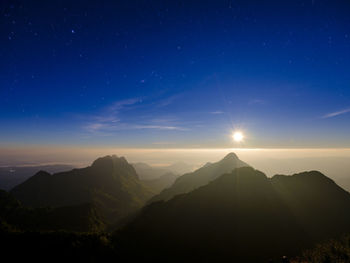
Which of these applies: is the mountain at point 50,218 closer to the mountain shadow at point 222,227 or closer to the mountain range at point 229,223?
the mountain range at point 229,223

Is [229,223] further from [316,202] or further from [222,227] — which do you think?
[316,202]

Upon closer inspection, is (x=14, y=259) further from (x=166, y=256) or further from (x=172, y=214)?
(x=172, y=214)

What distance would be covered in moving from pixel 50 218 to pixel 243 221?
9332 centimetres

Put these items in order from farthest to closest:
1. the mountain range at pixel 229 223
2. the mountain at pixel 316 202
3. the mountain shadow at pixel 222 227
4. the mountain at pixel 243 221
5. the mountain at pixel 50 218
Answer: the mountain at pixel 50 218, the mountain at pixel 316 202, the mountain at pixel 243 221, the mountain shadow at pixel 222 227, the mountain range at pixel 229 223

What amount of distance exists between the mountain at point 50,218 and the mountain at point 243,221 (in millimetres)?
43916

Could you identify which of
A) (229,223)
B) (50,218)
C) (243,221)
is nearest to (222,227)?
(229,223)

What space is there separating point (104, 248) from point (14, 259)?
19070mm

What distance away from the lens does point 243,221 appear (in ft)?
195

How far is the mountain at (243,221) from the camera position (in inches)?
1982

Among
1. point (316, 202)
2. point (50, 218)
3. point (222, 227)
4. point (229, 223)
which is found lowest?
point (50, 218)

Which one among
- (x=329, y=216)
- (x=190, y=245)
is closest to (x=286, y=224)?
(x=329, y=216)

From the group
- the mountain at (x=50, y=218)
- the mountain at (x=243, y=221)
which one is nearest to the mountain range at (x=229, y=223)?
the mountain at (x=243, y=221)

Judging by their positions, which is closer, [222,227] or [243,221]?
[222,227]

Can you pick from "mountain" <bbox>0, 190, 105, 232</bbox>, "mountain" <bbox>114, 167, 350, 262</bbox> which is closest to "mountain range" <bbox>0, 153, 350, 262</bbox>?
"mountain" <bbox>114, 167, 350, 262</bbox>
